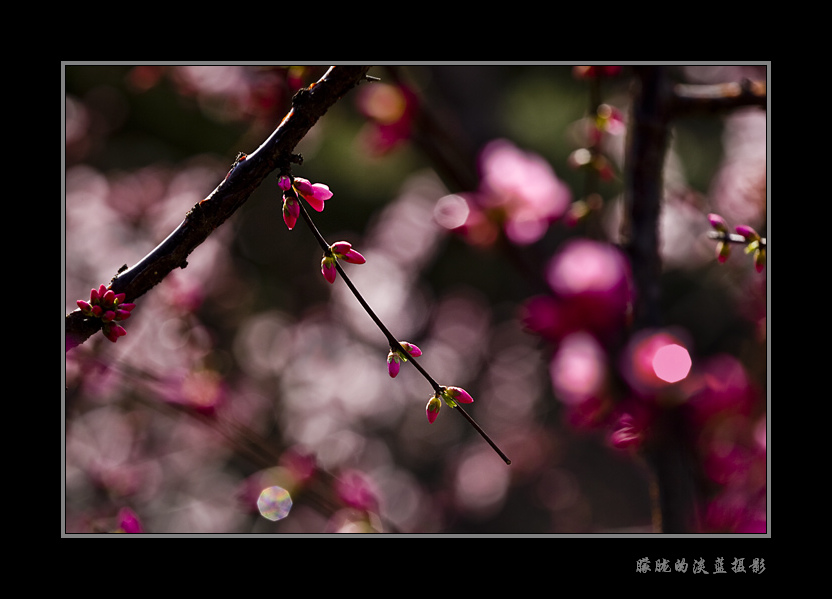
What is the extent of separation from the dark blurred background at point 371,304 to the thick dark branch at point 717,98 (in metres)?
0.84

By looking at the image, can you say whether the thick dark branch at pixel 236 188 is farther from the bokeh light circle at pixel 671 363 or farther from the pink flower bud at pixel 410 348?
the bokeh light circle at pixel 671 363

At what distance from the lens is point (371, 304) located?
2508 mm

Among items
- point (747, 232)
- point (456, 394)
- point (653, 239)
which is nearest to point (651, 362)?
point (653, 239)

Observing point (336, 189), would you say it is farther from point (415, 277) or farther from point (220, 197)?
point (220, 197)

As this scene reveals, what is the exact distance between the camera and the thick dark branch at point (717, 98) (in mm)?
786

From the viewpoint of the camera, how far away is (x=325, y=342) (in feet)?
9.53

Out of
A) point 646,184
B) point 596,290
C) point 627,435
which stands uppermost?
point 646,184

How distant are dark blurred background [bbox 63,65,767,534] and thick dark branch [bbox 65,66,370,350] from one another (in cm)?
119

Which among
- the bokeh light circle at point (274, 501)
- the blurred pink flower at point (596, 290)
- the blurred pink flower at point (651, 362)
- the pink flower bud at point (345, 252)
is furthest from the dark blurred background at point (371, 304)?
the pink flower bud at point (345, 252)

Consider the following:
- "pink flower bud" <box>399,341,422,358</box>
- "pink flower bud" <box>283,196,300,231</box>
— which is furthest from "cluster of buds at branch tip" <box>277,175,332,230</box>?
"pink flower bud" <box>399,341,422,358</box>

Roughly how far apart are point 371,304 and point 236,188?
2.03 m

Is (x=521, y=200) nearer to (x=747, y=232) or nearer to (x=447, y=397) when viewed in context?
(x=747, y=232)

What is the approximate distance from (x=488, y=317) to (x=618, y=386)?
7.63 feet

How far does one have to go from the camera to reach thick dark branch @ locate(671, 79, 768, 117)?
79 cm
